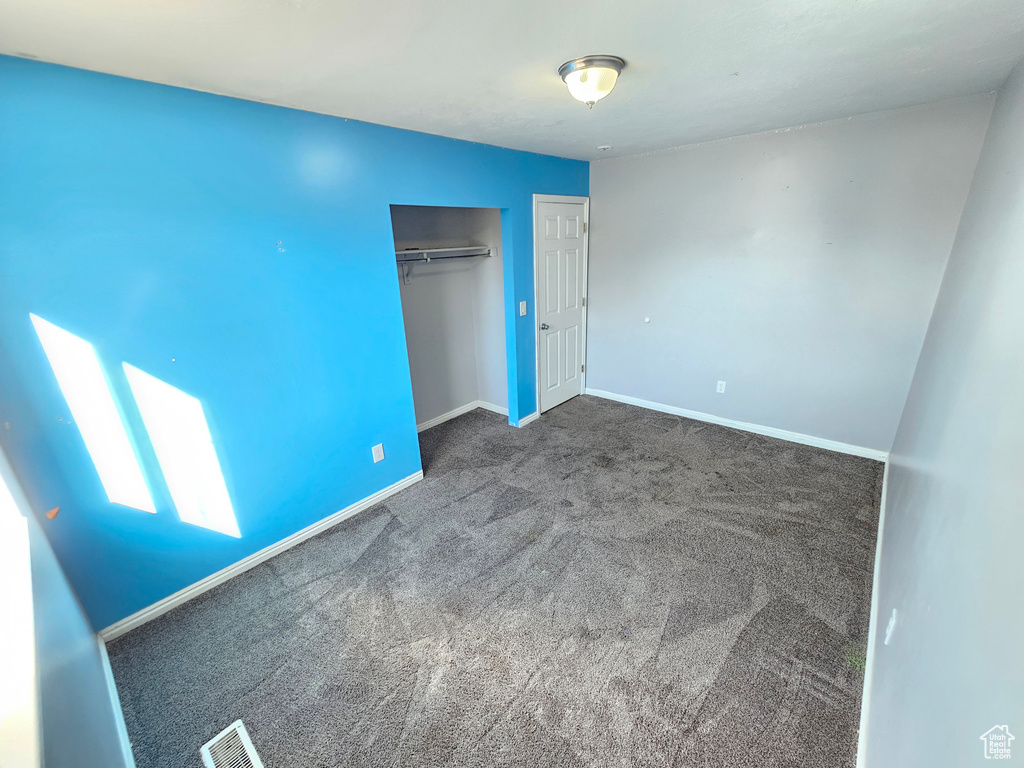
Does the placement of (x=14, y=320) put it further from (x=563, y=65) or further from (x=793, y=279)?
(x=793, y=279)

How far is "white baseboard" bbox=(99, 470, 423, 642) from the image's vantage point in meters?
2.00

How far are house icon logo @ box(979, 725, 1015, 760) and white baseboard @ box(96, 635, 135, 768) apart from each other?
225 centimetres

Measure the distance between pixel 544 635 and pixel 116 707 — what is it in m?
1.70

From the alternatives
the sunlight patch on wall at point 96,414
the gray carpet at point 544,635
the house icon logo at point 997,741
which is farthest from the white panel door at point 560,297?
the house icon logo at point 997,741

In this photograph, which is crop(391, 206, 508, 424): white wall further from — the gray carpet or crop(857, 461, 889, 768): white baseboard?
crop(857, 461, 889, 768): white baseboard

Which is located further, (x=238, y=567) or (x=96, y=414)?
(x=238, y=567)

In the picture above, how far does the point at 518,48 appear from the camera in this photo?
5.07 feet

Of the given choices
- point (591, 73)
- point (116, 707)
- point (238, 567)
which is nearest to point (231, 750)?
point (116, 707)

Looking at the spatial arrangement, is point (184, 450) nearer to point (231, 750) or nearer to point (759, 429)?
point (231, 750)

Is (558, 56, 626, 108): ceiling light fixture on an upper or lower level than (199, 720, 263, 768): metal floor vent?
upper

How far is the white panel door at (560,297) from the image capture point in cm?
387

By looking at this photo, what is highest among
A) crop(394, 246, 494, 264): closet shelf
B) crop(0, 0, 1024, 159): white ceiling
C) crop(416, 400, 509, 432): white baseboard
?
crop(0, 0, 1024, 159): white ceiling

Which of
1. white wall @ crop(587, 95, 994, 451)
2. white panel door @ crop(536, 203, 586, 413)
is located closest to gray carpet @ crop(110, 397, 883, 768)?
white wall @ crop(587, 95, 994, 451)

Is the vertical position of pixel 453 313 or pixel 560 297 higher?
pixel 560 297
